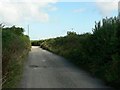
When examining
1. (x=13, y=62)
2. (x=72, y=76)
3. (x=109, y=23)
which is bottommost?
(x=72, y=76)

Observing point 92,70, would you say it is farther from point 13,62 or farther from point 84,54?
point 13,62

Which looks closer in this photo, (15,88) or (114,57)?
(15,88)

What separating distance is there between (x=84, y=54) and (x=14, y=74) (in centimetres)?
1212

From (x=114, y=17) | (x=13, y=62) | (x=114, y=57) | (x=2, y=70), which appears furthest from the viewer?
(x=114, y=17)

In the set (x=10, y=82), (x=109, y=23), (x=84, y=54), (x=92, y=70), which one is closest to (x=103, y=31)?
(x=109, y=23)

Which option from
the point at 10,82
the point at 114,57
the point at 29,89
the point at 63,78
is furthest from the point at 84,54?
the point at 10,82

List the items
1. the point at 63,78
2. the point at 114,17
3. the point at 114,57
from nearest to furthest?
the point at 114,57 → the point at 63,78 → the point at 114,17

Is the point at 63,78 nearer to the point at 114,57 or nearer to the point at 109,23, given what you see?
the point at 114,57

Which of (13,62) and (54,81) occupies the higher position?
(13,62)

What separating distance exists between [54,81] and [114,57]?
3.49 m

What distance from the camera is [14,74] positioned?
53.9ft

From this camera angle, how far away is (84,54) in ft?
91.5

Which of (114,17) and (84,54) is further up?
(114,17)

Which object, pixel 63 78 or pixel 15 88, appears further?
pixel 63 78
